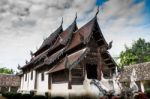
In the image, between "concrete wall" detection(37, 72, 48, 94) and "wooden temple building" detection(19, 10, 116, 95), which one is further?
"concrete wall" detection(37, 72, 48, 94)

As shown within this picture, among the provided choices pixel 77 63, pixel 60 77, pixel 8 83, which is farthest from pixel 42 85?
pixel 8 83

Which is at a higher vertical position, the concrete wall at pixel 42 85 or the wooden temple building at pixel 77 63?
the wooden temple building at pixel 77 63

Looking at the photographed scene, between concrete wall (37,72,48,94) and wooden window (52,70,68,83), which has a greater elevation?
wooden window (52,70,68,83)

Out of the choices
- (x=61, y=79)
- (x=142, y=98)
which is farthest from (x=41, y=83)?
(x=142, y=98)

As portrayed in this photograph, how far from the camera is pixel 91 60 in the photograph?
Answer: 62.1 ft

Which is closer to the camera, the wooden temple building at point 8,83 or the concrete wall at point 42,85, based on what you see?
the concrete wall at point 42,85

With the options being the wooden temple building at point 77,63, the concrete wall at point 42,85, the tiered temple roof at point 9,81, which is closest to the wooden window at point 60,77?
the wooden temple building at point 77,63

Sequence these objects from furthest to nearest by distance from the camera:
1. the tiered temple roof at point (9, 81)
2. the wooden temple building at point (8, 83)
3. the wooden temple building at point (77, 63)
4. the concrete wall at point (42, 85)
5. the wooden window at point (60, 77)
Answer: the tiered temple roof at point (9, 81) → the wooden temple building at point (8, 83) → the concrete wall at point (42, 85) → the wooden window at point (60, 77) → the wooden temple building at point (77, 63)

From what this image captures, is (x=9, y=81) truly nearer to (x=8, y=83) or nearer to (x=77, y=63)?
(x=8, y=83)

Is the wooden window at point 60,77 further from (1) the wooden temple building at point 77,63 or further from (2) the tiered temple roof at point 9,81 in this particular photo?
(2) the tiered temple roof at point 9,81

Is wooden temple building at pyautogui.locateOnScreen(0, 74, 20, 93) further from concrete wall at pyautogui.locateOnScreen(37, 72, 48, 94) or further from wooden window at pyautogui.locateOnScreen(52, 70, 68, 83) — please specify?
wooden window at pyautogui.locateOnScreen(52, 70, 68, 83)

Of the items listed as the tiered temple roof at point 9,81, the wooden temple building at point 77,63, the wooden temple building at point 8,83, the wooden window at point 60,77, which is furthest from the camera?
the tiered temple roof at point 9,81

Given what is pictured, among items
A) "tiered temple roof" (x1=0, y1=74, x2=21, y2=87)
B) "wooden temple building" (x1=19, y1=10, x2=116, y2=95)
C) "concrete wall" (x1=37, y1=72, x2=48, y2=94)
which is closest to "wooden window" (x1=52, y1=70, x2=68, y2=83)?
"wooden temple building" (x1=19, y1=10, x2=116, y2=95)

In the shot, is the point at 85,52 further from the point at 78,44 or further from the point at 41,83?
the point at 41,83
